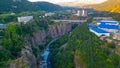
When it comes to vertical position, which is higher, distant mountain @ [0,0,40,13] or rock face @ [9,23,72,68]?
distant mountain @ [0,0,40,13]

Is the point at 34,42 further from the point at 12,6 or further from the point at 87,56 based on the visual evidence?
the point at 12,6

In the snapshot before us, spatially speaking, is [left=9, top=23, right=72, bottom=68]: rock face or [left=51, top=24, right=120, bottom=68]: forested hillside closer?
[left=9, top=23, right=72, bottom=68]: rock face

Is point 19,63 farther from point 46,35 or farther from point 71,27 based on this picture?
point 71,27

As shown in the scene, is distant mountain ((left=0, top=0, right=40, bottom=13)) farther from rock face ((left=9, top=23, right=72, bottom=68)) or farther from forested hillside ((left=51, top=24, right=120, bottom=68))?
forested hillside ((left=51, top=24, right=120, bottom=68))

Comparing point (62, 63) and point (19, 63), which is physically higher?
point (19, 63)

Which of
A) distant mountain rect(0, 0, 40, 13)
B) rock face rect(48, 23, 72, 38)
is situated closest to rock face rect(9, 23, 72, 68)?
rock face rect(48, 23, 72, 38)

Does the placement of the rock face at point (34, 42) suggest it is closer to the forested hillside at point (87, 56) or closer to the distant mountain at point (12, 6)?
the forested hillside at point (87, 56)

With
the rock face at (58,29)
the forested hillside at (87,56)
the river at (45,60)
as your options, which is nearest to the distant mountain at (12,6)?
the rock face at (58,29)

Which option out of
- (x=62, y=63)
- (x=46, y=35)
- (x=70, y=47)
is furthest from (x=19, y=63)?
(x=46, y=35)
